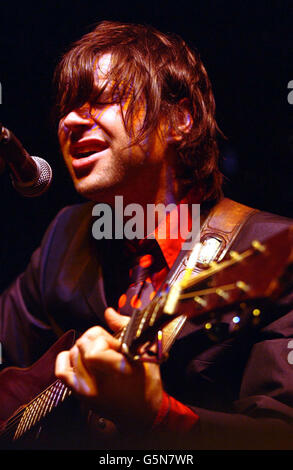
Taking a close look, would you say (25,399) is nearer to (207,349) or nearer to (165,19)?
(207,349)

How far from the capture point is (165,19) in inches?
67.9

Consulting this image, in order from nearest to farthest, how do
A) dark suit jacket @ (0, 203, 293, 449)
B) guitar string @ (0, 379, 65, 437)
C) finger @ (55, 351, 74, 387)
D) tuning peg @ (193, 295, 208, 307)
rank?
tuning peg @ (193, 295, 208, 307) < finger @ (55, 351, 74, 387) < dark suit jacket @ (0, 203, 293, 449) < guitar string @ (0, 379, 65, 437)

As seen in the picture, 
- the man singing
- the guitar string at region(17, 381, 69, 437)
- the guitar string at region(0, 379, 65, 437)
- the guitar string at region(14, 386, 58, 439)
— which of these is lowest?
the guitar string at region(0, 379, 65, 437)

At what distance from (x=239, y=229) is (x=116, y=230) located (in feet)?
1.71

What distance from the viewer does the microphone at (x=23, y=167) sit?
104 cm

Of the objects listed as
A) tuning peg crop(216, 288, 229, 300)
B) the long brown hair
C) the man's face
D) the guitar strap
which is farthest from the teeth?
tuning peg crop(216, 288, 229, 300)

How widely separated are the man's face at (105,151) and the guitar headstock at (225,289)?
63 cm

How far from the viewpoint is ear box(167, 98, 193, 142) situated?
5.20 ft

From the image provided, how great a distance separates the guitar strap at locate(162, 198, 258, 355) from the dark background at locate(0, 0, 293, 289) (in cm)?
33

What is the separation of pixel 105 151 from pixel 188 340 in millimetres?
677

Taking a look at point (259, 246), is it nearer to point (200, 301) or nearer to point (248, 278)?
point (248, 278)

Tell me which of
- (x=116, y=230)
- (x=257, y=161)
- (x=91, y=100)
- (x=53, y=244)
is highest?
(x=91, y=100)

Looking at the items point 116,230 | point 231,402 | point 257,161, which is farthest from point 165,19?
point 231,402

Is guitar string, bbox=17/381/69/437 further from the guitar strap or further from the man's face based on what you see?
the man's face
